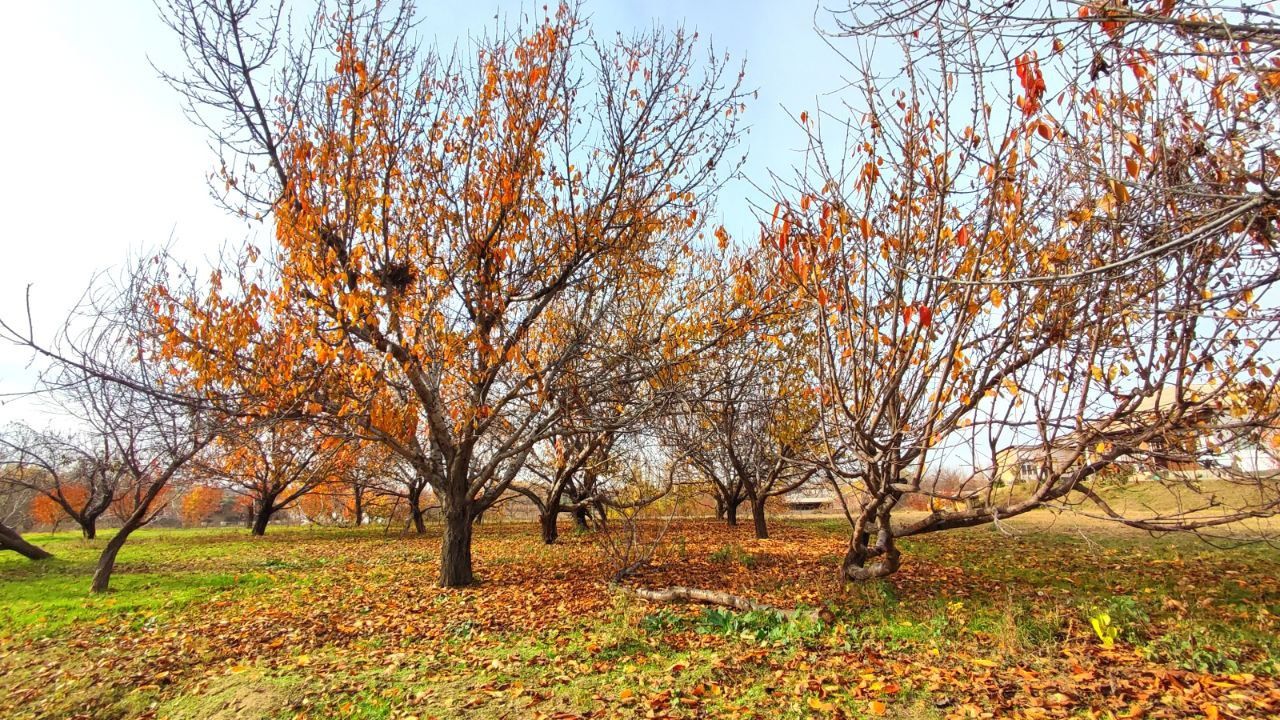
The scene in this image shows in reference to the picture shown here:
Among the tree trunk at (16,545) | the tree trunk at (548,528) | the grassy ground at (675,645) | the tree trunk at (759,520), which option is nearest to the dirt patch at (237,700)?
the grassy ground at (675,645)

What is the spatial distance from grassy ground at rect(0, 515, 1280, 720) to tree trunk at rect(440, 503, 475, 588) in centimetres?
31

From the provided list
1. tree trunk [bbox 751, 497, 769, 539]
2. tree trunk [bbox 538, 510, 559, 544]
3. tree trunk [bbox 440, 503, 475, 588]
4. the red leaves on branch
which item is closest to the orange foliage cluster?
tree trunk [bbox 538, 510, 559, 544]

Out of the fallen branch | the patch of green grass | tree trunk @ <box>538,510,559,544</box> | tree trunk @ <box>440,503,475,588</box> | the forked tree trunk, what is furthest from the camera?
tree trunk @ <box>538,510,559,544</box>

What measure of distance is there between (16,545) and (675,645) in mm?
15093

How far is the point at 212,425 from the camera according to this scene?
7.55 meters

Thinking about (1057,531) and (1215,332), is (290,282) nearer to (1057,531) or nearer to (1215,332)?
(1215,332)

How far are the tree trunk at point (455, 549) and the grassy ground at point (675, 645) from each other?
31cm

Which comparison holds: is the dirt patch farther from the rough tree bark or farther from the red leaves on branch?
the rough tree bark

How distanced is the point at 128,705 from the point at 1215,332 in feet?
29.0

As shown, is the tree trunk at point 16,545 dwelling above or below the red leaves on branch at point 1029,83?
below

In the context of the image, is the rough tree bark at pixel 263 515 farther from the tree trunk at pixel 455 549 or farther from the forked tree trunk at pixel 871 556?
the forked tree trunk at pixel 871 556

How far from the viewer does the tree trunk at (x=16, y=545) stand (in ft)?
39.7

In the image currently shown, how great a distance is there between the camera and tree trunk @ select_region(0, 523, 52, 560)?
1209cm

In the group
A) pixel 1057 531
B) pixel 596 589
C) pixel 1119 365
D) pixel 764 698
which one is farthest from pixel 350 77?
pixel 1057 531
